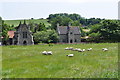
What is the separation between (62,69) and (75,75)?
2049mm

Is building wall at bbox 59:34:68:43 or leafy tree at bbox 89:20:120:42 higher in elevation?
leafy tree at bbox 89:20:120:42

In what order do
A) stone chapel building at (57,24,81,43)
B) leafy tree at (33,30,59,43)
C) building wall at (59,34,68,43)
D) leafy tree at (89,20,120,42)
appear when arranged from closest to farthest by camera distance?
leafy tree at (89,20,120,42) → leafy tree at (33,30,59,43) → building wall at (59,34,68,43) → stone chapel building at (57,24,81,43)

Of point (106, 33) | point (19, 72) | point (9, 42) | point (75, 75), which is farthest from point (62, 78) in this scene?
point (9, 42)

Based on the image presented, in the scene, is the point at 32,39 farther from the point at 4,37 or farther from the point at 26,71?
the point at 26,71

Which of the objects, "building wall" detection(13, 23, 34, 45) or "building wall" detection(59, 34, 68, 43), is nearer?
"building wall" detection(13, 23, 34, 45)

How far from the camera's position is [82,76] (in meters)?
12.5

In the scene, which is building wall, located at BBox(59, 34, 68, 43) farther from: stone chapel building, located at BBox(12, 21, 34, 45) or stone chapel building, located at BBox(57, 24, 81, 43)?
stone chapel building, located at BBox(12, 21, 34, 45)

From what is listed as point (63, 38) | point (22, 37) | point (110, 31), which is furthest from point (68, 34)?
point (22, 37)

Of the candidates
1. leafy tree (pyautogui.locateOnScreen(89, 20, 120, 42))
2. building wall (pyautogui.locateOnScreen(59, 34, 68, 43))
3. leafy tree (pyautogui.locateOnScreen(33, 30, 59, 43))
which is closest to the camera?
leafy tree (pyautogui.locateOnScreen(89, 20, 120, 42))

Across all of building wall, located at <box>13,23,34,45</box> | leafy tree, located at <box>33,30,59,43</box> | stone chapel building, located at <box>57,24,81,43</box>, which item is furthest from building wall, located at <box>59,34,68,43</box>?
building wall, located at <box>13,23,34,45</box>

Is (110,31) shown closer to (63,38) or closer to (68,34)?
(68,34)

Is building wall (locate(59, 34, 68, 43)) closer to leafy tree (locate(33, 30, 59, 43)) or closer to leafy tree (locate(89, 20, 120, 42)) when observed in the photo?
leafy tree (locate(33, 30, 59, 43))

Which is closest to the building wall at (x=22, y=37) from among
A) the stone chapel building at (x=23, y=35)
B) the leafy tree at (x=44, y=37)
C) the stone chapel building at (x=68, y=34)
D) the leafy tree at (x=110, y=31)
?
the stone chapel building at (x=23, y=35)

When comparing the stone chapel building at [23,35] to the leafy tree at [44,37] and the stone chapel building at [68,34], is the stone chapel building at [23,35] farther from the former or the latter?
the stone chapel building at [68,34]
